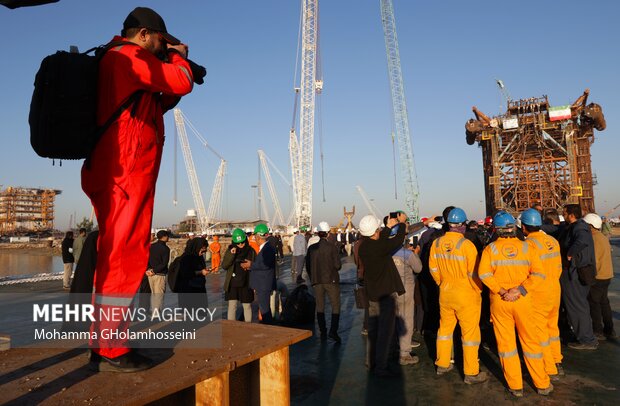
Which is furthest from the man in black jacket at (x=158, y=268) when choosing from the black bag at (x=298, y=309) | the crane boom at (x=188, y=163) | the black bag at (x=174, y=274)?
the crane boom at (x=188, y=163)

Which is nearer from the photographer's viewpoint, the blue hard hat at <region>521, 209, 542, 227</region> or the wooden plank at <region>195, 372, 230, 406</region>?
the wooden plank at <region>195, 372, 230, 406</region>

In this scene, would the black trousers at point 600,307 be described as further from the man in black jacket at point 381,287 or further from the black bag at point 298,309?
the black bag at point 298,309

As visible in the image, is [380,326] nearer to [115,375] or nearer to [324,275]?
[324,275]

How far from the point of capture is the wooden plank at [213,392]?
1840 millimetres

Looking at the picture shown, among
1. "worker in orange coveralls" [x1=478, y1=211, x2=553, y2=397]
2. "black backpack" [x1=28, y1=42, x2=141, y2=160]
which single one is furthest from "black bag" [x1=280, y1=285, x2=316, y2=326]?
"black backpack" [x1=28, y1=42, x2=141, y2=160]

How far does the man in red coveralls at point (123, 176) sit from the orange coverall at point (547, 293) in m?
3.78

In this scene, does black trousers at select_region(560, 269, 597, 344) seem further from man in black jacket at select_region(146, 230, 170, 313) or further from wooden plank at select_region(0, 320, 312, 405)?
man in black jacket at select_region(146, 230, 170, 313)

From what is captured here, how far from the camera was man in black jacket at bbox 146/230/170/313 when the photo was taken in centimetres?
717

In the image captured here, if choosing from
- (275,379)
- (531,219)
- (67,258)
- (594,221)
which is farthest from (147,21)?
(67,258)

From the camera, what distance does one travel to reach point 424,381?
4.34 metres

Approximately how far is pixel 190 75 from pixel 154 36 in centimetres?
30

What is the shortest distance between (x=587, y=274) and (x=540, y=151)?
A: 38.4m

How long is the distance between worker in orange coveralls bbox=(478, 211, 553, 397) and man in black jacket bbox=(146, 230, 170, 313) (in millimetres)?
5613

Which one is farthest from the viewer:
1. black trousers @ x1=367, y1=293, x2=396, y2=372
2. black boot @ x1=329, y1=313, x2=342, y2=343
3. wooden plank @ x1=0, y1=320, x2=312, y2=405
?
black boot @ x1=329, y1=313, x2=342, y2=343
